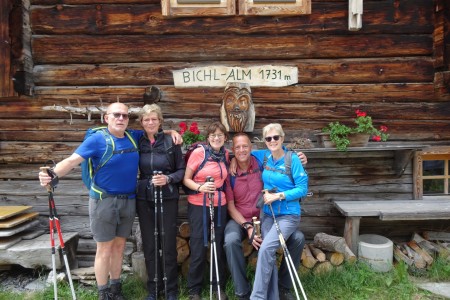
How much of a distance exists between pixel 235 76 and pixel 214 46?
547 mm

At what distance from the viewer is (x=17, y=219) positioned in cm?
492

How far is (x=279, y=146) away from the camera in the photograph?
13.4ft

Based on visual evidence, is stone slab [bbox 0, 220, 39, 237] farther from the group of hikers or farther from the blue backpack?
the blue backpack

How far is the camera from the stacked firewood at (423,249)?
494 centimetres

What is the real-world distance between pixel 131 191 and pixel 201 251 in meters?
1.09

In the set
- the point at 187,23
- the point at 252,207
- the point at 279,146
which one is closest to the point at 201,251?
the point at 252,207

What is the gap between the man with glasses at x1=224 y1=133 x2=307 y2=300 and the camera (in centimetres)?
399

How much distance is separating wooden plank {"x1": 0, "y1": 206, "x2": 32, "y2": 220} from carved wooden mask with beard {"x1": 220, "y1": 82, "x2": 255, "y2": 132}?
327cm

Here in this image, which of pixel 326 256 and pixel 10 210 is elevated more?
pixel 10 210

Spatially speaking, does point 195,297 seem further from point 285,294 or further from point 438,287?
point 438,287

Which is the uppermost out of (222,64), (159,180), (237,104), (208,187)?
(222,64)

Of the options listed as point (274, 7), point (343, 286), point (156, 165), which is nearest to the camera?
point (156, 165)

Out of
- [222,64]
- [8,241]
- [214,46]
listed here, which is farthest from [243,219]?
[8,241]

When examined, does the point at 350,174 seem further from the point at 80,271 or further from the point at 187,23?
the point at 80,271
